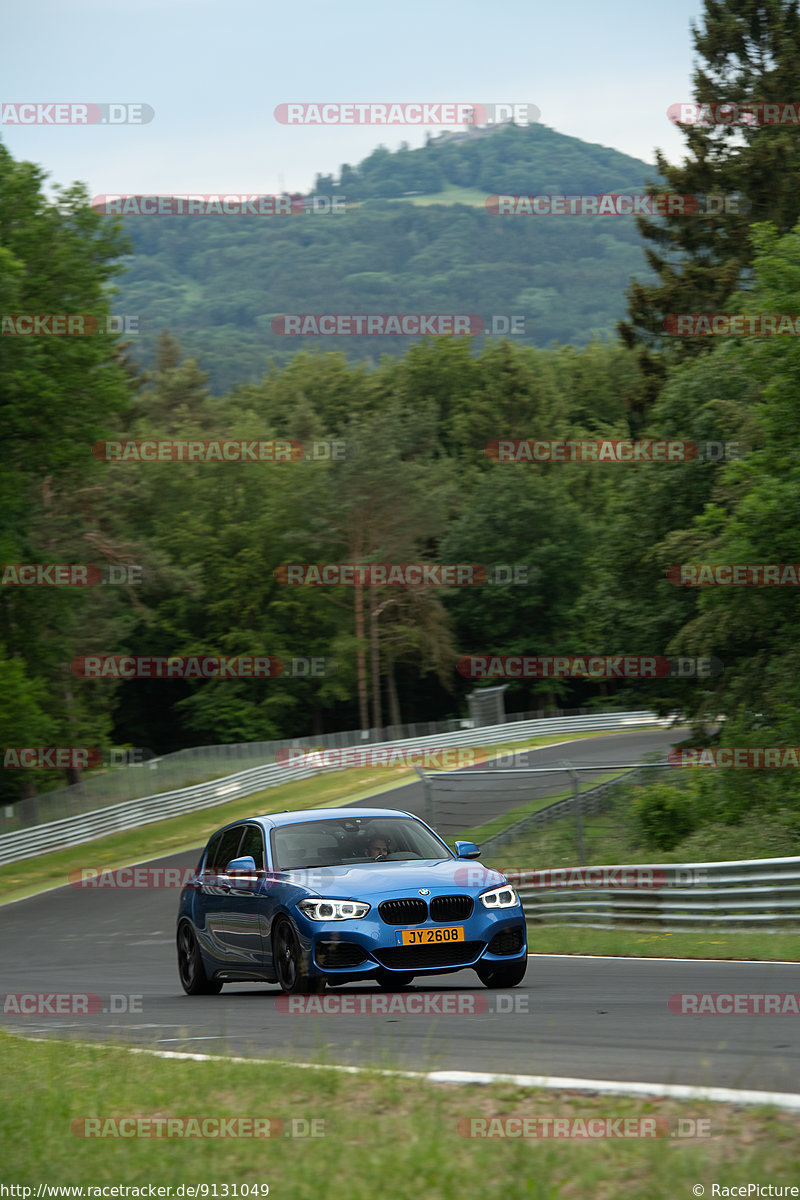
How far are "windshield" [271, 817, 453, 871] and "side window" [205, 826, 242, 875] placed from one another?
3.14 feet

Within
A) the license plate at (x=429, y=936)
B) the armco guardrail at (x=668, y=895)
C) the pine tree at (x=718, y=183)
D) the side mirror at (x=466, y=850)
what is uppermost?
the pine tree at (x=718, y=183)

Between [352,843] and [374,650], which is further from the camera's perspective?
[374,650]

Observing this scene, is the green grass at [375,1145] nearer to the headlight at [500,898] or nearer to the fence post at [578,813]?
the headlight at [500,898]

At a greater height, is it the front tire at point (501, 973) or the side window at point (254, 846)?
the side window at point (254, 846)

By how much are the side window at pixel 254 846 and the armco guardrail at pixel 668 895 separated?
16.3 feet

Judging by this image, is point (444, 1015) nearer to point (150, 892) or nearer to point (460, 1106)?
point (460, 1106)

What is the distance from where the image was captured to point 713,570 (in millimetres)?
29688

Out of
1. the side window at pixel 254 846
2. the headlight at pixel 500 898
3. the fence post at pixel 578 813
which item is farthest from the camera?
the fence post at pixel 578 813

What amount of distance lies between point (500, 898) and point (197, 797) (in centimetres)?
3785

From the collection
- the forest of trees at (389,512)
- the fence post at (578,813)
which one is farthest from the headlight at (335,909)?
the forest of trees at (389,512)

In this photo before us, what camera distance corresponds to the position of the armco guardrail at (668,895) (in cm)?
1541

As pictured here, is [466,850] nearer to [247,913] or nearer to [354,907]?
[354,907]

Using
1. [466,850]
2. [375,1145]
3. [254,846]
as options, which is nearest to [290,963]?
[254,846]

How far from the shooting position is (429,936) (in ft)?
35.9
